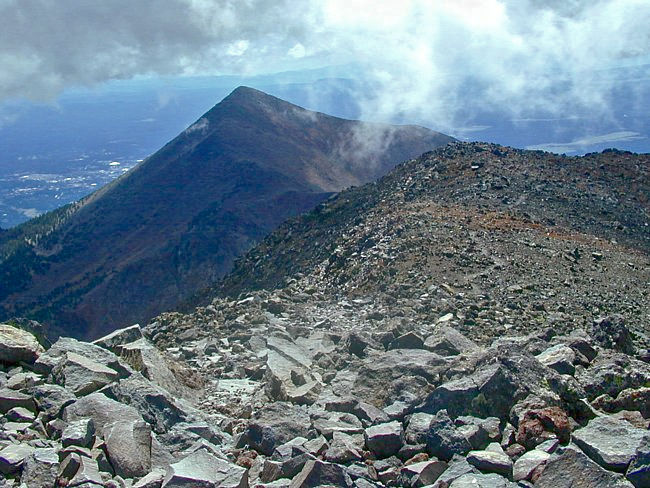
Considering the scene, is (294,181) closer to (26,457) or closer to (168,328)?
(168,328)

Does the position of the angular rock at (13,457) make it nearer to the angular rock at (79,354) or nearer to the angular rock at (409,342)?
the angular rock at (79,354)

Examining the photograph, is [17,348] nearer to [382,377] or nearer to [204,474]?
[204,474]

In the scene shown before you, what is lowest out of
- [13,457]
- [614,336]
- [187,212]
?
[187,212]

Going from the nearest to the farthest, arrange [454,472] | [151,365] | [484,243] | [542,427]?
[454,472] < [542,427] < [151,365] < [484,243]

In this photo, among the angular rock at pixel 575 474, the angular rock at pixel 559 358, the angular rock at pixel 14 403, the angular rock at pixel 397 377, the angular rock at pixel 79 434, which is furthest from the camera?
the angular rock at pixel 397 377

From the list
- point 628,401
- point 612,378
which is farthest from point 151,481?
point 612,378

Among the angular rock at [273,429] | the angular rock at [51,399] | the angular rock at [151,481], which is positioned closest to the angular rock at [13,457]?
the angular rock at [51,399]

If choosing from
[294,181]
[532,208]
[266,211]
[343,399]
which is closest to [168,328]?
[343,399]
